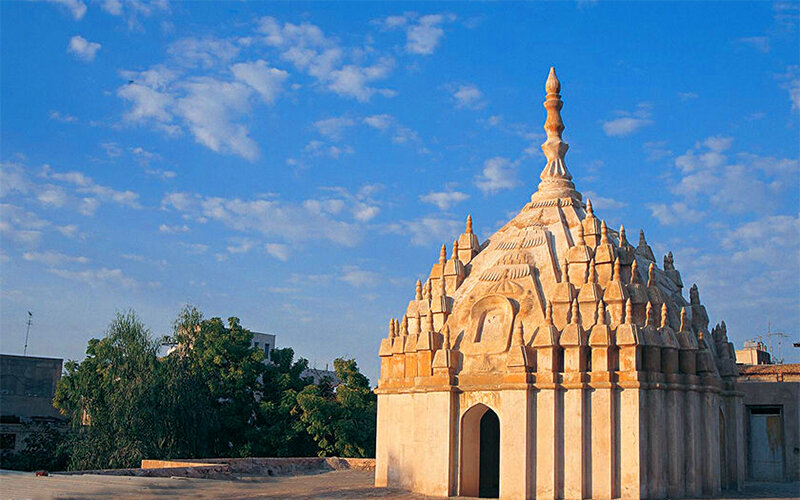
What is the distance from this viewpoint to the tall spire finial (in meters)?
23.1

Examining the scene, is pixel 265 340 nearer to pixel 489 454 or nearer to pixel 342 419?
pixel 342 419

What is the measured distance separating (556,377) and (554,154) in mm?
7499

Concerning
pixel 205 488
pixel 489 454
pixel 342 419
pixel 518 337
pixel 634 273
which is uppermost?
pixel 634 273

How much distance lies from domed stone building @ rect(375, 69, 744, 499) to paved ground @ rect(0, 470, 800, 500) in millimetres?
1118

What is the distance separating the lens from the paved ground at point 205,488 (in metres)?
16.9

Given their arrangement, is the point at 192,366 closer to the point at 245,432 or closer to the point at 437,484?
the point at 245,432

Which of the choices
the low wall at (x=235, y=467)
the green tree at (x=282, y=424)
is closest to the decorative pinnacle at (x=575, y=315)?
the low wall at (x=235, y=467)

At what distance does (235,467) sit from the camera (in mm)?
25906

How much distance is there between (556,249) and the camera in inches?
830

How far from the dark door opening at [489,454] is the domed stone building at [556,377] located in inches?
1.5

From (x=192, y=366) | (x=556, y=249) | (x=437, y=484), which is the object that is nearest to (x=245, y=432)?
(x=192, y=366)

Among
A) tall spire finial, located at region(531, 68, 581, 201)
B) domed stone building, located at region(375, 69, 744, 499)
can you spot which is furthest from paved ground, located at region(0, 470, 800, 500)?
tall spire finial, located at region(531, 68, 581, 201)

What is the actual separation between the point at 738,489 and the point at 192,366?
21.3 metres

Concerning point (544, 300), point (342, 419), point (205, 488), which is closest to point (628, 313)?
point (544, 300)
